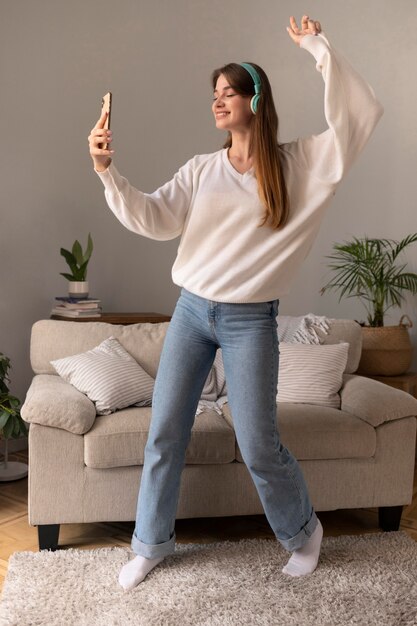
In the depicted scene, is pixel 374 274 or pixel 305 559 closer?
pixel 305 559

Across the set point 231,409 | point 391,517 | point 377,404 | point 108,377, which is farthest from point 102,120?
point 391,517

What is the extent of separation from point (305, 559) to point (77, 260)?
6.47 feet

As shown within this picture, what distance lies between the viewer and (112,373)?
2762mm

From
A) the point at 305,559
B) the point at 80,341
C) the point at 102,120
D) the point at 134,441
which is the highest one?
the point at 102,120

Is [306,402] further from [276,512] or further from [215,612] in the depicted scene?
[215,612]

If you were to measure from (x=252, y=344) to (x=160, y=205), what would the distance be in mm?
478

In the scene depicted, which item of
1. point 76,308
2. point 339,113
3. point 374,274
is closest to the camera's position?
point 339,113

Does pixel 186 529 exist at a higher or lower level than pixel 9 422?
lower

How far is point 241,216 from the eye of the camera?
213cm

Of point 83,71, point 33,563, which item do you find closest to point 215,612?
point 33,563

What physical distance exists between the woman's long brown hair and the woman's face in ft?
0.05

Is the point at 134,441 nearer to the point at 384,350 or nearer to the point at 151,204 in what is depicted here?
the point at 151,204

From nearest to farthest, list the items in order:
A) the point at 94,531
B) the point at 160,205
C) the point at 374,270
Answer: the point at 160,205 → the point at 94,531 → the point at 374,270

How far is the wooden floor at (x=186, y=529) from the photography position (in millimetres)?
2607
